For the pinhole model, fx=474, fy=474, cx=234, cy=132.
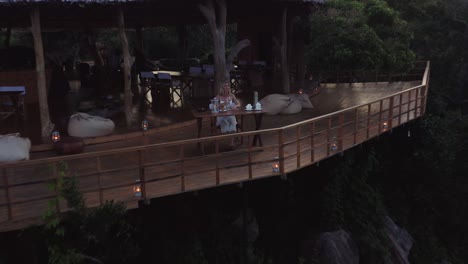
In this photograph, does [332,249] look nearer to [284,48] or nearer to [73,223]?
[73,223]

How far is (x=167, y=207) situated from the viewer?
24.7 ft

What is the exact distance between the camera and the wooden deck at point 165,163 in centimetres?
593

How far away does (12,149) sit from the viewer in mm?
7406

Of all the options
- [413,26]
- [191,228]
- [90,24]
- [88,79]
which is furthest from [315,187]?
[413,26]

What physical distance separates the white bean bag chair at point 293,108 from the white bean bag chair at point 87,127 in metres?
4.85

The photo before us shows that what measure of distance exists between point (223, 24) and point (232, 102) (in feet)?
10.3

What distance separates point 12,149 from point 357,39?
10.8 meters

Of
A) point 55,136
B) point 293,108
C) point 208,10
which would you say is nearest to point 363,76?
point 293,108

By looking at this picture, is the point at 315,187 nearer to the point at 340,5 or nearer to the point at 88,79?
the point at 340,5

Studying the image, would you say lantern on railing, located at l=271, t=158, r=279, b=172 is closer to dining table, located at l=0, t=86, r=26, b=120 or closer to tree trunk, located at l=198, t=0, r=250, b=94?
tree trunk, located at l=198, t=0, r=250, b=94

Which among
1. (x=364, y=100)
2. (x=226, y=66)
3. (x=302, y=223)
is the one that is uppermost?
(x=226, y=66)

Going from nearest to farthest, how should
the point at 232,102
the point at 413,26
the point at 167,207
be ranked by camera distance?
the point at 167,207
the point at 232,102
the point at 413,26

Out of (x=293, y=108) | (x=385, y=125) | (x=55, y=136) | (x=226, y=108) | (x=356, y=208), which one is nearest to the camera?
(x=55, y=136)

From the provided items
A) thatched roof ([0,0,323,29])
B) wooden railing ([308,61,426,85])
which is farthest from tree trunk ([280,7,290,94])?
wooden railing ([308,61,426,85])
